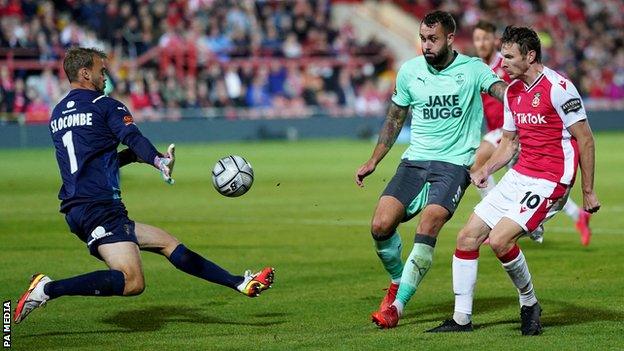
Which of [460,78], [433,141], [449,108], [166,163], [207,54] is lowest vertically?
[207,54]

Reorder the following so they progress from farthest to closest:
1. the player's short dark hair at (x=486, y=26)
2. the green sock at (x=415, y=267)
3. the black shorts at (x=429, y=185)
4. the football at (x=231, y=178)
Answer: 1. the player's short dark hair at (x=486, y=26)
2. the football at (x=231, y=178)
3. the black shorts at (x=429, y=185)
4. the green sock at (x=415, y=267)

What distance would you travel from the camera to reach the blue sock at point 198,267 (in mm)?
8891

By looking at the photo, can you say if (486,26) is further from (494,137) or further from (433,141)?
(433,141)

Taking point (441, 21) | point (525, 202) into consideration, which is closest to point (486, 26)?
point (441, 21)

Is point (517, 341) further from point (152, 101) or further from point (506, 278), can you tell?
point (152, 101)

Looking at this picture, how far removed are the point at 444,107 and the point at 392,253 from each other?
4.01ft

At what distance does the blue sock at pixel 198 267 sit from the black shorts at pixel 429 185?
142 centimetres

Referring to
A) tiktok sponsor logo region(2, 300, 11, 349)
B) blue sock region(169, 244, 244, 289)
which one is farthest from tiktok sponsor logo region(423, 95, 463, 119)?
tiktok sponsor logo region(2, 300, 11, 349)

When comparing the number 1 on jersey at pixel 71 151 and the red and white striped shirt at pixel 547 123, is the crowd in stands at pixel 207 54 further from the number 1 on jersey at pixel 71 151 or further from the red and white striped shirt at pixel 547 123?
the red and white striped shirt at pixel 547 123

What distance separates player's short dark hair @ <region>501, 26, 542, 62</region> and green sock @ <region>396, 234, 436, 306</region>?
5.29 feet

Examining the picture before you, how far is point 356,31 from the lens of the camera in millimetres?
43875

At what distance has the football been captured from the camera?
9.19 metres

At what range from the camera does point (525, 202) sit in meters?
8.30

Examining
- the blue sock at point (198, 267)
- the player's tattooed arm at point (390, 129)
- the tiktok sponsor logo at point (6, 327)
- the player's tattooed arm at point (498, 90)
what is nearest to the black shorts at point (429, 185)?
the player's tattooed arm at point (390, 129)
